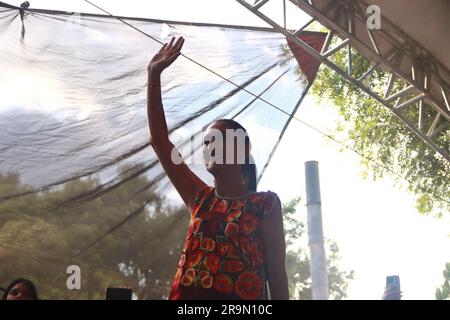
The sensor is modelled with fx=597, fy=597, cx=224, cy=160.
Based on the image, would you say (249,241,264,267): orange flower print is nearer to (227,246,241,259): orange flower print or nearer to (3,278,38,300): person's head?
(227,246,241,259): orange flower print

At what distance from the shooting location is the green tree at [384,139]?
686cm

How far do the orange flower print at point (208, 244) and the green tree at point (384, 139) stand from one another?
520cm

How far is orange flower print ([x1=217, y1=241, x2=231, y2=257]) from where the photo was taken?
1478 mm

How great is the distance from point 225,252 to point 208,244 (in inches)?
2.0

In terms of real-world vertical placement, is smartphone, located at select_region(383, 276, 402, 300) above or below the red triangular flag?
below

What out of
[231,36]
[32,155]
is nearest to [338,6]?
[231,36]

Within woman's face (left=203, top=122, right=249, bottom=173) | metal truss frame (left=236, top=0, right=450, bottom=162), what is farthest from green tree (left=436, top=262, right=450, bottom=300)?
woman's face (left=203, top=122, right=249, bottom=173)

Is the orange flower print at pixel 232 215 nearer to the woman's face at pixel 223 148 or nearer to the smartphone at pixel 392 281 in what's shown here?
the woman's face at pixel 223 148

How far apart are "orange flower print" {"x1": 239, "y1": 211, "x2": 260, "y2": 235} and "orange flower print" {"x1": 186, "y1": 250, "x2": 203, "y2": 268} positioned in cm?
12

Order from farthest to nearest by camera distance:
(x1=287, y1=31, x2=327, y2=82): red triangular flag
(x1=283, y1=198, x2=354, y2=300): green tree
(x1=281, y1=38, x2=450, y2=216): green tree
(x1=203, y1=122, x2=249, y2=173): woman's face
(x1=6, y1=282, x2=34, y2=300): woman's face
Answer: (x1=283, y1=198, x2=354, y2=300): green tree
(x1=281, y1=38, x2=450, y2=216): green tree
(x1=287, y1=31, x2=327, y2=82): red triangular flag
(x1=6, y1=282, x2=34, y2=300): woman's face
(x1=203, y1=122, x2=249, y2=173): woman's face

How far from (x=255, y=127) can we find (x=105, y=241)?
1220 mm

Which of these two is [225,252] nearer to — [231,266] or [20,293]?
[231,266]

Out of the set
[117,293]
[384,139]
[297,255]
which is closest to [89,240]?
[117,293]
